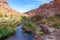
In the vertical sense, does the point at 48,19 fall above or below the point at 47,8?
below

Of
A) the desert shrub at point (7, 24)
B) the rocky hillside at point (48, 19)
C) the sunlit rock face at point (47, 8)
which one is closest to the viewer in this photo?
the rocky hillside at point (48, 19)

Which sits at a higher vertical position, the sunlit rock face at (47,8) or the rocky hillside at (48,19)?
the sunlit rock face at (47,8)

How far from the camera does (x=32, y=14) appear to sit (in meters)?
12.9

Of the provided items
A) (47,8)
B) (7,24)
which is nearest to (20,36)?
(7,24)

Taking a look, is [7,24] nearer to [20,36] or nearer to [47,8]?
[20,36]

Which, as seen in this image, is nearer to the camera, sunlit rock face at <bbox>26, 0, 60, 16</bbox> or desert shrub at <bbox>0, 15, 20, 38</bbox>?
desert shrub at <bbox>0, 15, 20, 38</bbox>

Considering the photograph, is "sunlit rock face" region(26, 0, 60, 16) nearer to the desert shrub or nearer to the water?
the desert shrub

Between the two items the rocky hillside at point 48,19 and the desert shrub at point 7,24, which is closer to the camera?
the rocky hillside at point 48,19

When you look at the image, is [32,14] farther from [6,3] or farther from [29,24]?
[29,24]

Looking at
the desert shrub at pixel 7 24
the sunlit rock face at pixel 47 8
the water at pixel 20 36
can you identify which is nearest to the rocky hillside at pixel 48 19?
the sunlit rock face at pixel 47 8

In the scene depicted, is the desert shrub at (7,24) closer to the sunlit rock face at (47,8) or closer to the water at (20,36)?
the water at (20,36)

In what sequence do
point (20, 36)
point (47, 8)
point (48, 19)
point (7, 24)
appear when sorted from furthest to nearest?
1. point (47, 8)
2. point (48, 19)
3. point (7, 24)
4. point (20, 36)

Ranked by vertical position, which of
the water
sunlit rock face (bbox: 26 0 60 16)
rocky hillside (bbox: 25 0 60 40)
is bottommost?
the water

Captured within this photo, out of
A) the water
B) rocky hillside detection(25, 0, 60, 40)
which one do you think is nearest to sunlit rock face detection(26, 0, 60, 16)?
rocky hillside detection(25, 0, 60, 40)
